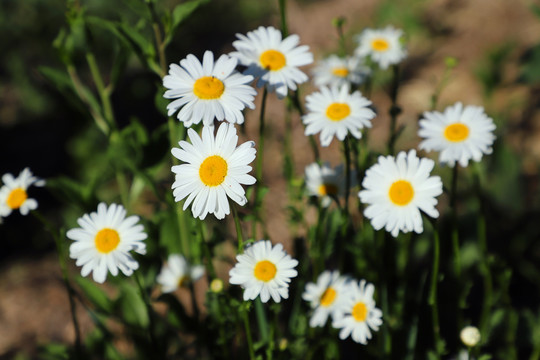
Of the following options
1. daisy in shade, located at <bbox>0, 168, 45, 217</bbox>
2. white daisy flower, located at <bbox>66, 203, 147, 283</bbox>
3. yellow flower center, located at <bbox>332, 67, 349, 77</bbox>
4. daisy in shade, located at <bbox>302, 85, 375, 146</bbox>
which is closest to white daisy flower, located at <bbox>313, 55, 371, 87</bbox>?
yellow flower center, located at <bbox>332, 67, 349, 77</bbox>

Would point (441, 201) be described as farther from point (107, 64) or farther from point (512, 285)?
point (107, 64)

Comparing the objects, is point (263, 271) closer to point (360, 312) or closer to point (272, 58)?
point (360, 312)

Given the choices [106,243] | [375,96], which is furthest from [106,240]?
[375,96]

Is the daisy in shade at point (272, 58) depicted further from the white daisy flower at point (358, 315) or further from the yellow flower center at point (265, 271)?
the white daisy flower at point (358, 315)

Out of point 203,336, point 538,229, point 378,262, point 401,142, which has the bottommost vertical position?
point 203,336

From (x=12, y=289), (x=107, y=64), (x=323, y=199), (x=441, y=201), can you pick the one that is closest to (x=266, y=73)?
(x=323, y=199)

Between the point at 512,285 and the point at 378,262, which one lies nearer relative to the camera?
the point at 378,262
